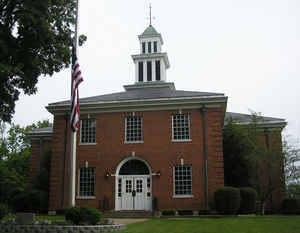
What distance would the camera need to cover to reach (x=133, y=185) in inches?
923

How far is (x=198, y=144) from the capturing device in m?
23.0

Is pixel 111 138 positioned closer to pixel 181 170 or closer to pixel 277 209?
pixel 181 170

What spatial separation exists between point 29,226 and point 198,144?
12.4 meters

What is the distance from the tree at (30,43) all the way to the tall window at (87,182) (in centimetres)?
741

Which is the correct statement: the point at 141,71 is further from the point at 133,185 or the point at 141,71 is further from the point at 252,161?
the point at 252,161

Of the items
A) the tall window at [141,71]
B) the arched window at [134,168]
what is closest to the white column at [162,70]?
the tall window at [141,71]

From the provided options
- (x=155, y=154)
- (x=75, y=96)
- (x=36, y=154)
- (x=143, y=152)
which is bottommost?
(x=155, y=154)

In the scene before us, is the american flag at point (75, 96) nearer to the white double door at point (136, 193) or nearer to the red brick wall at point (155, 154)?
the red brick wall at point (155, 154)

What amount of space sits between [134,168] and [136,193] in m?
1.61

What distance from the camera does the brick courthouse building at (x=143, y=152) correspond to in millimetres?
22672

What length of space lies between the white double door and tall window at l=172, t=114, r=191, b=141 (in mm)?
3261

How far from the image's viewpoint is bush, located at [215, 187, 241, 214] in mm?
20281

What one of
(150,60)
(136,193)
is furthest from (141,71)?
(136,193)

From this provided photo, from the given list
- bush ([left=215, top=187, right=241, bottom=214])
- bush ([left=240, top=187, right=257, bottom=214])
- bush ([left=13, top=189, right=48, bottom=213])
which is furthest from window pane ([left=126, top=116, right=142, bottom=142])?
bush ([left=240, top=187, right=257, bottom=214])
